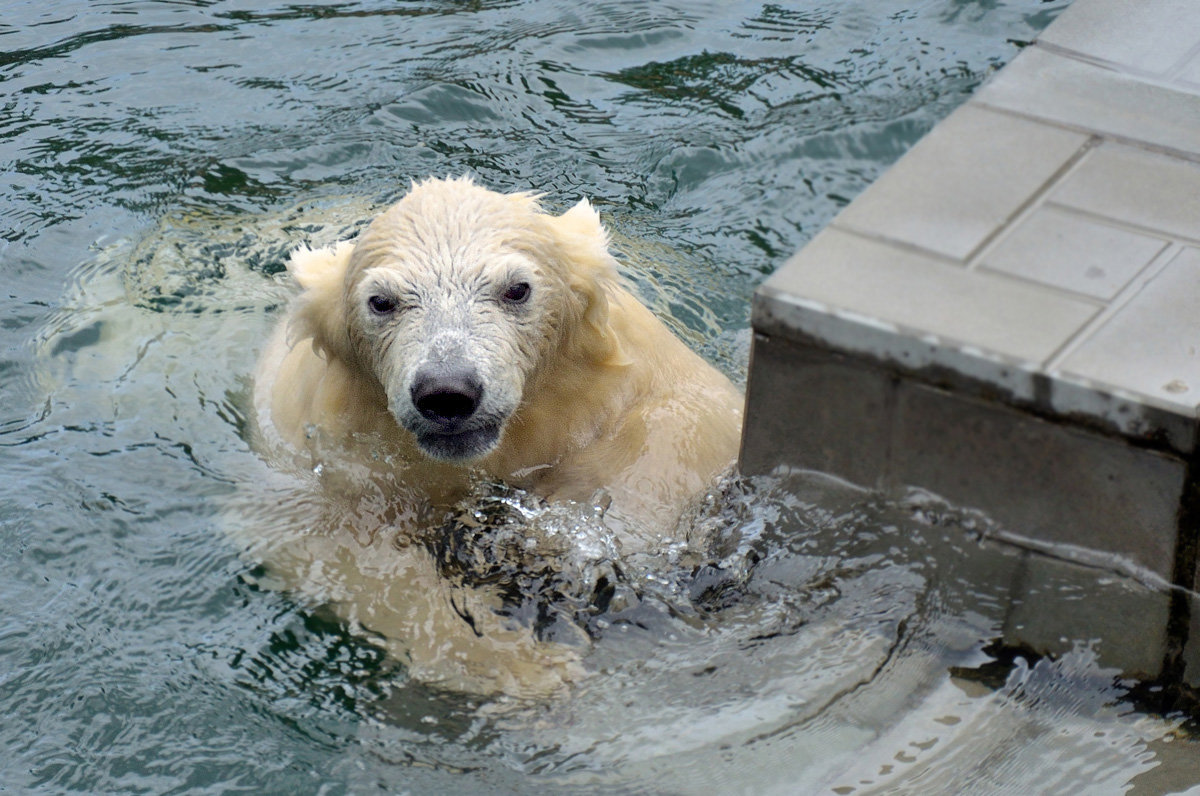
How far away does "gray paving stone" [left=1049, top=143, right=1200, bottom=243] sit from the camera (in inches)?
154

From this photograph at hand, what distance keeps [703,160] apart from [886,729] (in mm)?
4051

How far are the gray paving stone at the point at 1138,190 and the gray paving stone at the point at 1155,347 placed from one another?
251 millimetres

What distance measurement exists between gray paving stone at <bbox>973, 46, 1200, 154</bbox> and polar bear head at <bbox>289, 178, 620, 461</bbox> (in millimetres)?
1498

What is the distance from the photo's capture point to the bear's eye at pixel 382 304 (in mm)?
4410

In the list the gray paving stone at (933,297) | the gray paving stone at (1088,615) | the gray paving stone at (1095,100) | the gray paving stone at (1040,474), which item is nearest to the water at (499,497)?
the gray paving stone at (1088,615)

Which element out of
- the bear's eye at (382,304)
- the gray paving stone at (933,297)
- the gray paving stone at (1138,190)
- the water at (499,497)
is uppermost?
the gray paving stone at (1138,190)

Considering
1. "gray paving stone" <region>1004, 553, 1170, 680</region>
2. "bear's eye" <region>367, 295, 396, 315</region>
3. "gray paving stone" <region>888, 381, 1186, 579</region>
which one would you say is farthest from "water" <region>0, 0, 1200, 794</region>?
"bear's eye" <region>367, 295, 396, 315</region>

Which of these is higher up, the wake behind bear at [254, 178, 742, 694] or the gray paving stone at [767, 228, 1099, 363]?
the gray paving stone at [767, 228, 1099, 363]

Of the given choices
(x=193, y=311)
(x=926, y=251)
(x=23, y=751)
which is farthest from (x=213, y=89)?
(x=926, y=251)

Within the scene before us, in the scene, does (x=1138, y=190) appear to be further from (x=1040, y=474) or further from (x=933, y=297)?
(x=1040, y=474)

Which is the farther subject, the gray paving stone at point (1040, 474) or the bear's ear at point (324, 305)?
the bear's ear at point (324, 305)

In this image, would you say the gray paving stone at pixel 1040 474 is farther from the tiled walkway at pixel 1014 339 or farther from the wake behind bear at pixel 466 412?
the wake behind bear at pixel 466 412

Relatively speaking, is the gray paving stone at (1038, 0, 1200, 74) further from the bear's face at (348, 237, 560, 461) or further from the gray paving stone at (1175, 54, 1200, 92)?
the bear's face at (348, 237, 560, 461)

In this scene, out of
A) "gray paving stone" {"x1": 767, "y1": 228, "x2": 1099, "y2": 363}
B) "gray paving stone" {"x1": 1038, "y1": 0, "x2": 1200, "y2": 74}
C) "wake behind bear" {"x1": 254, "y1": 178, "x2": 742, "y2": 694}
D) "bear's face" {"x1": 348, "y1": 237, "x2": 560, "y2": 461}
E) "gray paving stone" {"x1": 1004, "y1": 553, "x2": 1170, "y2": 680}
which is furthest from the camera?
"gray paving stone" {"x1": 1038, "y1": 0, "x2": 1200, "y2": 74}
